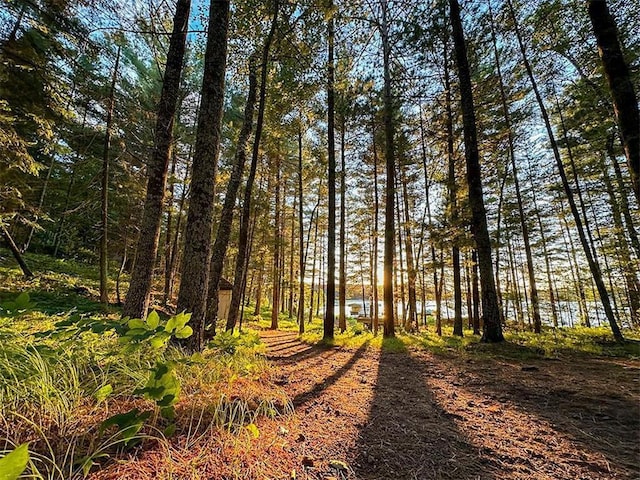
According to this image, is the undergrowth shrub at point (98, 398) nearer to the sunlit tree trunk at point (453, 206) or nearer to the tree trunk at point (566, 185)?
the sunlit tree trunk at point (453, 206)

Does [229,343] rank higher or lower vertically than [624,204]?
lower

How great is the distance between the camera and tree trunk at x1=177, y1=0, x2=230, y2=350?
2.87m

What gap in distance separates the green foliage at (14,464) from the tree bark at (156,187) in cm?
375

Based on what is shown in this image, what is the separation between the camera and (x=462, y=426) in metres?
1.98

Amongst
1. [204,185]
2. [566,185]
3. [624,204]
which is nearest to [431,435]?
[204,185]

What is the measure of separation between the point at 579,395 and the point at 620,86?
154 inches

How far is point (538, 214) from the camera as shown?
13.7 meters

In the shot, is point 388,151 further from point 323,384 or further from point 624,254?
point 624,254

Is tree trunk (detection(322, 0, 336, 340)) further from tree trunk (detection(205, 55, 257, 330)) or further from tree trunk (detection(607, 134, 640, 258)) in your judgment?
tree trunk (detection(607, 134, 640, 258))

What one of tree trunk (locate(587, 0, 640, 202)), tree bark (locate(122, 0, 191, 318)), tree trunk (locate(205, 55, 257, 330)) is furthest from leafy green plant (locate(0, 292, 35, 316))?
tree trunk (locate(587, 0, 640, 202))

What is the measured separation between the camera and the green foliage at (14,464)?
59 cm

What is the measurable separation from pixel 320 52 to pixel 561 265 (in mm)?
22264

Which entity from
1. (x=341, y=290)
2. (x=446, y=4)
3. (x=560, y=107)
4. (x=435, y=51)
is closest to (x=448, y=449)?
(x=446, y=4)

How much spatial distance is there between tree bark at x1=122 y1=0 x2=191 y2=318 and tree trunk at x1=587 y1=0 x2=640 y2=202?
5.94 metres
